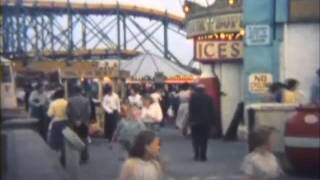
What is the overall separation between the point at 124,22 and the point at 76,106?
220 ft

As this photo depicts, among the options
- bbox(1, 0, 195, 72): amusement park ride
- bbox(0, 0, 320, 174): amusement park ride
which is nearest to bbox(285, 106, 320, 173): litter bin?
bbox(0, 0, 320, 174): amusement park ride

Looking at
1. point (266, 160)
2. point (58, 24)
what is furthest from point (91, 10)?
point (266, 160)

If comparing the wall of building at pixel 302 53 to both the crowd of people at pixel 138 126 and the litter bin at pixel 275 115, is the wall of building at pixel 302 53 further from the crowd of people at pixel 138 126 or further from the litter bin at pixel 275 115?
the litter bin at pixel 275 115

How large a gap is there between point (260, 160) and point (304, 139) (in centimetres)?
707

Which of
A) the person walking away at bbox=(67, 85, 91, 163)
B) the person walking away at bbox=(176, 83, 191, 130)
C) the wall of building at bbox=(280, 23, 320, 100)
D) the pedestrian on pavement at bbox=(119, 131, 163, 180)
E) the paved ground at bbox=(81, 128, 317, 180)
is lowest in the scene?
the paved ground at bbox=(81, 128, 317, 180)

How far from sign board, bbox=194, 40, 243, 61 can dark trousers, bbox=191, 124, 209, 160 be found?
21.9 feet

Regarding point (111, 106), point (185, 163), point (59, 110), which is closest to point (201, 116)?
point (185, 163)

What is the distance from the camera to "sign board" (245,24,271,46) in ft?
75.1

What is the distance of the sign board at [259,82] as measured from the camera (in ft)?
75.7

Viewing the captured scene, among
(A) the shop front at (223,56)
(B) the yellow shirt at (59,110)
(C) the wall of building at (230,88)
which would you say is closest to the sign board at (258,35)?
(A) the shop front at (223,56)

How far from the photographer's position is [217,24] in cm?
2723

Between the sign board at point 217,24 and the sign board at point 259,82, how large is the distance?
122 inches

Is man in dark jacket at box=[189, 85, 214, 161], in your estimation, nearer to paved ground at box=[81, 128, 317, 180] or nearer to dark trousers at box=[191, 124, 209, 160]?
dark trousers at box=[191, 124, 209, 160]

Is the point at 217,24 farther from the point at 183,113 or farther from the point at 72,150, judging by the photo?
the point at 72,150
